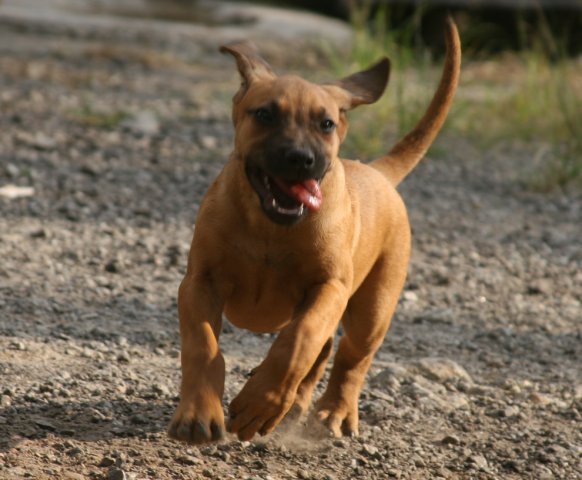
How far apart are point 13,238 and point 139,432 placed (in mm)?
2608

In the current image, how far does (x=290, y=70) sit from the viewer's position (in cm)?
1217

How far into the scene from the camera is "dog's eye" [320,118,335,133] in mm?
4473

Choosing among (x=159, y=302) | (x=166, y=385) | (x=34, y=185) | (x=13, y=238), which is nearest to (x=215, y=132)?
(x=34, y=185)

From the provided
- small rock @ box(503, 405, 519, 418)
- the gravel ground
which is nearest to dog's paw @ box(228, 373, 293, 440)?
the gravel ground

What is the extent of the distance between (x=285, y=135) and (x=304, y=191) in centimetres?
21

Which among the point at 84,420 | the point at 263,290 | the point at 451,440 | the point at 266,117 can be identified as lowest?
the point at 84,420

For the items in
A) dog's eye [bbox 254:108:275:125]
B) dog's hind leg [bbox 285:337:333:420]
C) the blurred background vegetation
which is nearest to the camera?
dog's eye [bbox 254:108:275:125]

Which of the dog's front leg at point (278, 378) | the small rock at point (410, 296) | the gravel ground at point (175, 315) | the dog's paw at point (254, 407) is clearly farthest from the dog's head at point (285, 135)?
the small rock at point (410, 296)

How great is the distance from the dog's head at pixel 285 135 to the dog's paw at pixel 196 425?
714mm

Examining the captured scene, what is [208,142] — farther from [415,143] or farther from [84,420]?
[84,420]

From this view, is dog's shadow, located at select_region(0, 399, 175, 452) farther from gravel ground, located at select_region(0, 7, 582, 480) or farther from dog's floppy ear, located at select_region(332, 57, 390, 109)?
dog's floppy ear, located at select_region(332, 57, 390, 109)

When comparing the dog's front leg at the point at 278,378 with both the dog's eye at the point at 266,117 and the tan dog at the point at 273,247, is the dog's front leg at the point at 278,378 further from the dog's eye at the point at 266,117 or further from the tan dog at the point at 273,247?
the dog's eye at the point at 266,117

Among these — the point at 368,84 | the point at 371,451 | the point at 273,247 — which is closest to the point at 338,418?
the point at 371,451

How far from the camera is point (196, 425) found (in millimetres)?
3852
